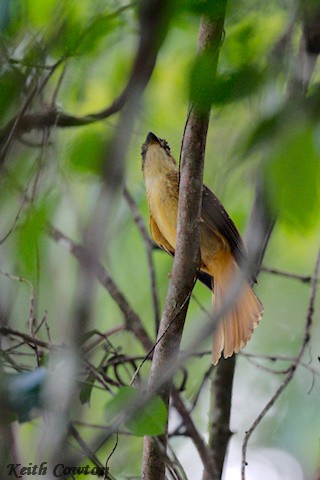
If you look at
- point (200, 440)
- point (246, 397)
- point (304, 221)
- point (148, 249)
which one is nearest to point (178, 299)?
point (200, 440)

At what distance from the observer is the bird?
3.12 metres

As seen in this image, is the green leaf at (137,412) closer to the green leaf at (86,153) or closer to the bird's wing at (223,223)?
the green leaf at (86,153)

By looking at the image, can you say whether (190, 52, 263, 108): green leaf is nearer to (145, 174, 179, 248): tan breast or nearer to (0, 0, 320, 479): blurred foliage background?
(0, 0, 320, 479): blurred foliage background

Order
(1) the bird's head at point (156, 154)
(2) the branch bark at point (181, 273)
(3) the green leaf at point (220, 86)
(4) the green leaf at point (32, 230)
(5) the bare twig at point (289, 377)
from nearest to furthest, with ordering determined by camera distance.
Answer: (3) the green leaf at point (220, 86), (4) the green leaf at point (32, 230), (2) the branch bark at point (181, 273), (5) the bare twig at point (289, 377), (1) the bird's head at point (156, 154)

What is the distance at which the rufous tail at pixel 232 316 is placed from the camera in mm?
3060

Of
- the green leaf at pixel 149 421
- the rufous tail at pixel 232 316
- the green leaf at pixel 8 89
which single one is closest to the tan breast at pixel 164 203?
the rufous tail at pixel 232 316

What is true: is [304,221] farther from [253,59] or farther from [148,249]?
[148,249]

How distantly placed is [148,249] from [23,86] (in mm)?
2071

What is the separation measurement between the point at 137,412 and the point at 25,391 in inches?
11.0

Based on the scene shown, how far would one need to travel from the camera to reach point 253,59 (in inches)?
42.6

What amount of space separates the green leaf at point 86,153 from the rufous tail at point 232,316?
183 centimetres

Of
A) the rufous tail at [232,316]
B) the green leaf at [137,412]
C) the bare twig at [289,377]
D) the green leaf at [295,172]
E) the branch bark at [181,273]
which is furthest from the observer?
the rufous tail at [232,316]

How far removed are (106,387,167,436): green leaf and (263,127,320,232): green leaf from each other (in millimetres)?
807

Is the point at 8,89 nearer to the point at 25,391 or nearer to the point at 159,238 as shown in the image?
the point at 25,391
